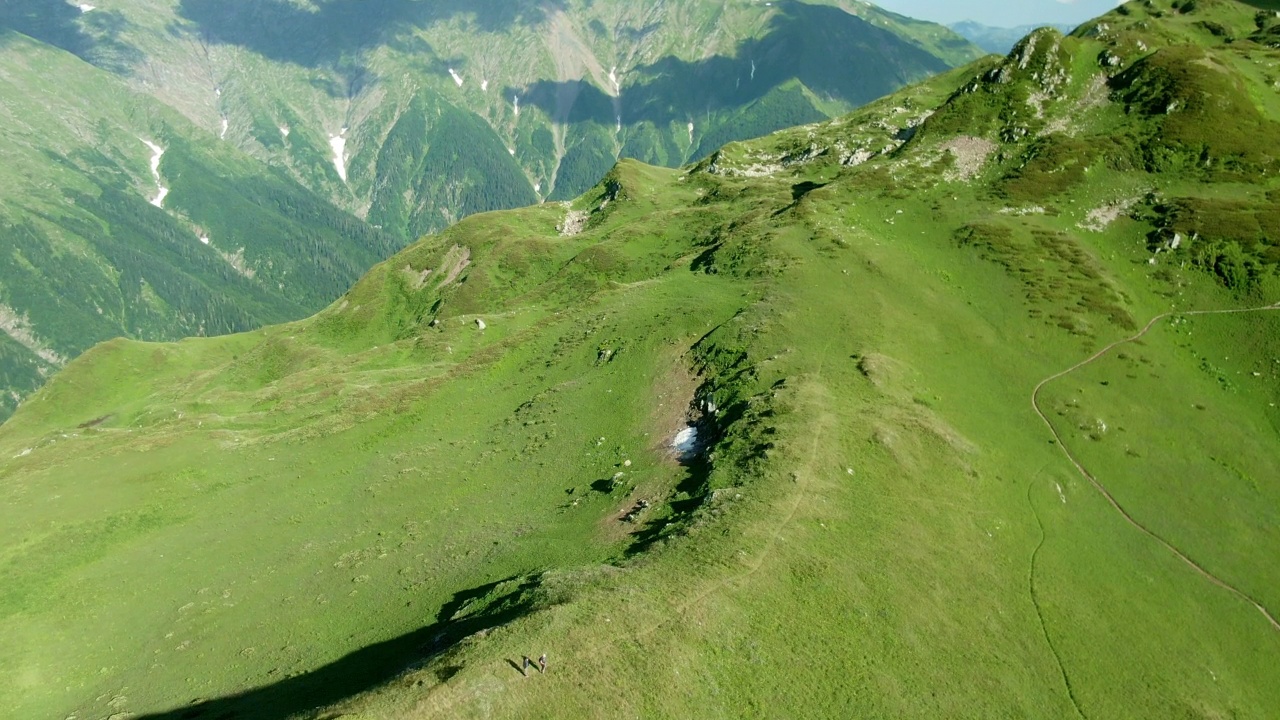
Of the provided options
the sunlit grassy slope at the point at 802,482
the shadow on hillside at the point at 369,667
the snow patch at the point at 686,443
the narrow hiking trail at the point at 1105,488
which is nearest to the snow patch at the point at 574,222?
the sunlit grassy slope at the point at 802,482

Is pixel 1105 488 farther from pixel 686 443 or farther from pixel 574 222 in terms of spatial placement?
pixel 574 222

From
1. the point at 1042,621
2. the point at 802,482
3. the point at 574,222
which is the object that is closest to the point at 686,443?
the point at 802,482

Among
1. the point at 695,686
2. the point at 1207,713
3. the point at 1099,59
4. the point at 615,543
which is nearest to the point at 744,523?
the point at 615,543

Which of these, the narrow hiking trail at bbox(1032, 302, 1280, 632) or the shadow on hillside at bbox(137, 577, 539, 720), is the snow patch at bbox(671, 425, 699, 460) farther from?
the narrow hiking trail at bbox(1032, 302, 1280, 632)

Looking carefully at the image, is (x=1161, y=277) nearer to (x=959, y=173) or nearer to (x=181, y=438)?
(x=959, y=173)

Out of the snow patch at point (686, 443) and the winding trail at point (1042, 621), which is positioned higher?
the snow patch at point (686, 443)

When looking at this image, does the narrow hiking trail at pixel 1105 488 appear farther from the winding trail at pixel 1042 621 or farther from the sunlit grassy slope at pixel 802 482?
the winding trail at pixel 1042 621

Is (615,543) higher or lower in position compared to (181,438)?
higher

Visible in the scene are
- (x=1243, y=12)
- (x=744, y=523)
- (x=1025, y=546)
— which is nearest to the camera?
(x=744, y=523)
